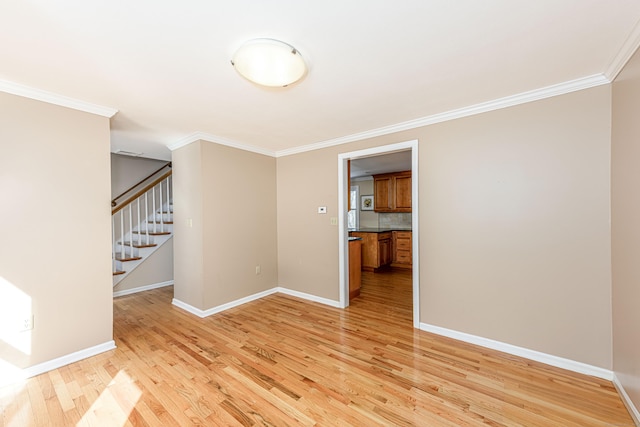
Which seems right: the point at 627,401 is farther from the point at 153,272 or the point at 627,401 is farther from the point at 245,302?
the point at 153,272

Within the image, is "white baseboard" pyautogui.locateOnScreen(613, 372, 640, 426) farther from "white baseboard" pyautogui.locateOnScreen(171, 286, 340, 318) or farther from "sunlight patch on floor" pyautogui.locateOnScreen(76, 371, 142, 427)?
"sunlight patch on floor" pyautogui.locateOnScreen(76, 371, 142, 427)

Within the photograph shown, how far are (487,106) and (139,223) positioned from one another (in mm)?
5231

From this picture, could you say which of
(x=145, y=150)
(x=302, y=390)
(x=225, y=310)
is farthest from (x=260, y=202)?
(x=302, y=390)

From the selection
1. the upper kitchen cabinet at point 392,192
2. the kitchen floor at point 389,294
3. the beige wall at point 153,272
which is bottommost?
the kitchen floor at point 389,294

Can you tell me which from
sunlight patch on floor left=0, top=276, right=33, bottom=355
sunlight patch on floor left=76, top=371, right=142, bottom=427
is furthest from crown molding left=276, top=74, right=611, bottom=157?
sunlight patch on floor left=0, top=276, right=33, bottom=355

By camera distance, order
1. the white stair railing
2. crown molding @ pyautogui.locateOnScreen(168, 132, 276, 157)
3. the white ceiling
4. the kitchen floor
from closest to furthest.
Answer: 1. the white ceiling
2. crown molding @ pyautogui.locateOnScreen(168, 132, 276, 157)
3. the kitchen floor
4. the white stair railing

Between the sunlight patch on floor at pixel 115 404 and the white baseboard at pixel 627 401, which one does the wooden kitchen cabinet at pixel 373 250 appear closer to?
the white baseboard at pixel 627 401

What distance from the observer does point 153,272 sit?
14.9ft

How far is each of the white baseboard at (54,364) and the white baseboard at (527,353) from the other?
3.16 m

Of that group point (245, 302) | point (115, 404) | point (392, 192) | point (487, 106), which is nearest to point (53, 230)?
point (115, 404)

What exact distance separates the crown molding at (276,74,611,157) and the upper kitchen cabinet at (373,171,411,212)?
300 cm

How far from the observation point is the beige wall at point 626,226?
5.15 ft

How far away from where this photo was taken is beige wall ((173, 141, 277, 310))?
328 cm

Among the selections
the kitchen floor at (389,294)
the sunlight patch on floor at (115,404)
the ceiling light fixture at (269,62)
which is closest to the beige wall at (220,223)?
the sunlight patch on floor at (115,404)
